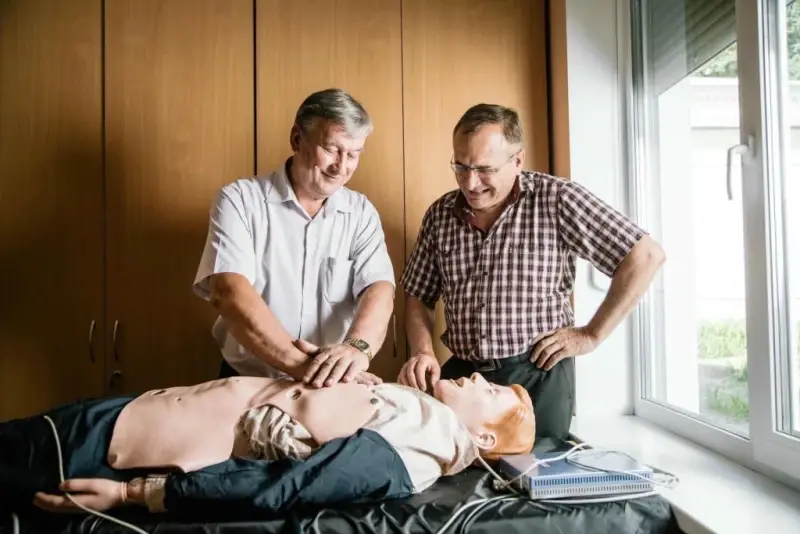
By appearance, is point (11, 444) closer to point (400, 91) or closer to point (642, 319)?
point (400, 91)

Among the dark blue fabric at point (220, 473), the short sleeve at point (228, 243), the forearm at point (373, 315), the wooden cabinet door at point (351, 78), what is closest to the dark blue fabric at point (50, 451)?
the dark blue fabric at point (220, 473)

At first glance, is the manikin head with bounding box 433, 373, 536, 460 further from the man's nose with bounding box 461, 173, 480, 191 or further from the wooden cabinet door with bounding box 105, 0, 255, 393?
the wooden cabinet door with bounding box 105, 0, 255, 393

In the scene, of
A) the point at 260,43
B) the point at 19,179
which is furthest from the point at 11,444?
the point at 260,43

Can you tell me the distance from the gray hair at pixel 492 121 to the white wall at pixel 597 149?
0.50m

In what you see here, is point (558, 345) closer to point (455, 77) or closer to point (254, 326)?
point (254, 326)

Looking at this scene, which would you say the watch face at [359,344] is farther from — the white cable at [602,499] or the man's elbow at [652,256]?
the man's elbow at [652,256]

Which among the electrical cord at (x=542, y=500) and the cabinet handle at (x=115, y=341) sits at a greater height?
the cabinet handle at (x=115, y=341)

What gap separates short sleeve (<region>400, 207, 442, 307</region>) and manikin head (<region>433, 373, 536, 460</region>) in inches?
18.1

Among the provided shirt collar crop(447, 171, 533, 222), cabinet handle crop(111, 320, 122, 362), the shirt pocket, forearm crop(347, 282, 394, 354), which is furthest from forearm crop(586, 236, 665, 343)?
cabinet handle crop(111, 320, 122, 362)

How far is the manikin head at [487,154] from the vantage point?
1701mm

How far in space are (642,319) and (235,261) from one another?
1348 millimetres

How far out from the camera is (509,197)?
180 centimetres

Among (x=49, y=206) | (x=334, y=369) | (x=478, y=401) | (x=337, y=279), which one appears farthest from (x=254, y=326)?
(x=49, y=206)

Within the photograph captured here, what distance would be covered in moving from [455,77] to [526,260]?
84 centimetres
